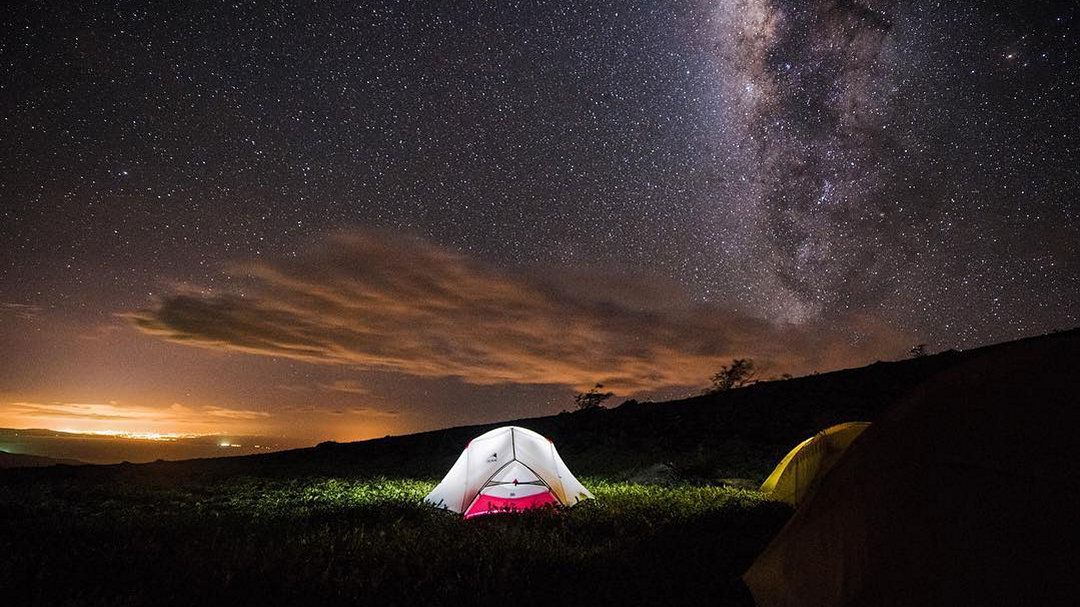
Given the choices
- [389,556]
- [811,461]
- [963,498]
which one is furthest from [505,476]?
[963,498]

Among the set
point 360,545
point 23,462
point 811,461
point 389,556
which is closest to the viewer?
point 389,556

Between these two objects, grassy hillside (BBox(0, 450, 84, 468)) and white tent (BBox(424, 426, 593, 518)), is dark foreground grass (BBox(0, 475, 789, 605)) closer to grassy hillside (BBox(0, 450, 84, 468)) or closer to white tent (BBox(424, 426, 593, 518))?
white tent (BBox(424, 426, 593, 518))

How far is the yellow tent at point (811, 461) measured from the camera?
1284 centimetres

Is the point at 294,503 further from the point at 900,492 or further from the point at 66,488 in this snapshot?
the point at 900,492

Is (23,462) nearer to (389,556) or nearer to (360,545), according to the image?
(360,545)

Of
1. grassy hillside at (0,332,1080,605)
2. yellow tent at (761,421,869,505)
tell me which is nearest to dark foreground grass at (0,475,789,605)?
grassy hillside at (0,332,1080,605)

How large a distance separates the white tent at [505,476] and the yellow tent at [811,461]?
5485 millimetres

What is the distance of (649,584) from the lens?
584 cm

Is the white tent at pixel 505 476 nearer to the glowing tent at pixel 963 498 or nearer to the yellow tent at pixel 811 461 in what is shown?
the yellow tent at pixel 811 461

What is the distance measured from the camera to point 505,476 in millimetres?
12602

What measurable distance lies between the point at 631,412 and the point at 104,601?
127 feet

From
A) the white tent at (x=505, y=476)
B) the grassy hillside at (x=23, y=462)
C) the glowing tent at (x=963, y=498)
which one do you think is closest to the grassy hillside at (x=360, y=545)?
the glowing tent at (x=963, y=498)

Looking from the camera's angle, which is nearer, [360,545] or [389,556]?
[389,556]

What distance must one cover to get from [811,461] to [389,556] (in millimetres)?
11355
